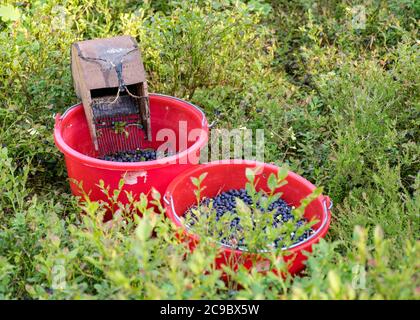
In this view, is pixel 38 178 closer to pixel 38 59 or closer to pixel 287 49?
pixel 38 59

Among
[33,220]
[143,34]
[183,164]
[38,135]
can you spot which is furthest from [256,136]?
[33,220]

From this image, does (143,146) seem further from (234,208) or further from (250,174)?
(250,174)

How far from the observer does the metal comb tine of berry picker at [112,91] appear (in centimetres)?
294

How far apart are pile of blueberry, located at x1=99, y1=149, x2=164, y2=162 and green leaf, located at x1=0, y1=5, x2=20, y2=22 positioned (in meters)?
1.16

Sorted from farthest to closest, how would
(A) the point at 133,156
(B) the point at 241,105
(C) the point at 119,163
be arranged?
(B) the point at 241,105 < (A) the point at 133,156 < (C) the point at 119,163

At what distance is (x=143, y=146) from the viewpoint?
11.0 feet

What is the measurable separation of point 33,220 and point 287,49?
2462 mm

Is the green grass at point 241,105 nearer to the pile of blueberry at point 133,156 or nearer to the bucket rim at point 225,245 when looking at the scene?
the bucket rim at point 225,245

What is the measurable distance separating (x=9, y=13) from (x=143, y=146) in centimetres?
127

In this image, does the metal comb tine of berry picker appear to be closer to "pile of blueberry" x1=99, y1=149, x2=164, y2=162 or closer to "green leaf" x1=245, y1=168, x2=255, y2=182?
"pile of blueberry" x1=99, y1=149, x2=164, y2=162

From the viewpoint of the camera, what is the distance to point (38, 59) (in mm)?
3422

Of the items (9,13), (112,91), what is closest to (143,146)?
(112,91)

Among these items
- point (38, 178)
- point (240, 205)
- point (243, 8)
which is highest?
point (243, 8)

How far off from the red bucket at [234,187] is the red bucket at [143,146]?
79mm
